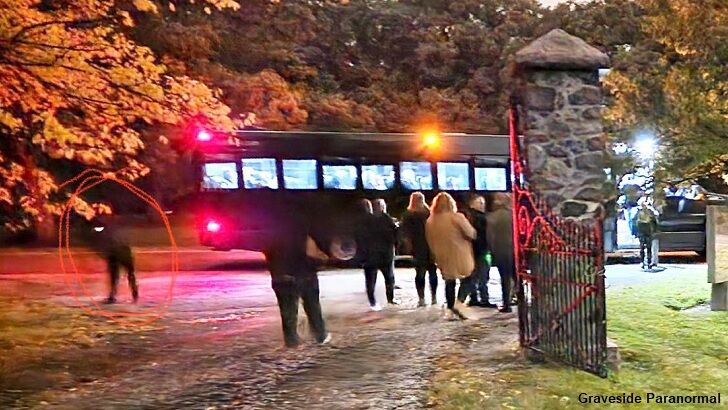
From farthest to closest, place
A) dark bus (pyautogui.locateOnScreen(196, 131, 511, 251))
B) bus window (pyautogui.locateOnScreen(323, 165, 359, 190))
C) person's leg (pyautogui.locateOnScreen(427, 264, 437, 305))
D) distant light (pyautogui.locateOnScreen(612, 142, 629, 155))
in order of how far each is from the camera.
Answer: distant light (pyautogui.locateOnScreen(612, 142, 629, 155))
person's leg (pyautogui.locateOnScreen(427, 264, 437, 305))
bus window (pyautogui.locateOnScreen(323, 165, 359, 190))
dark bus (pyautogui.locateOnScreen(196, 131, 511, 251))

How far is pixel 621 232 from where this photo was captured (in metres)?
7.38

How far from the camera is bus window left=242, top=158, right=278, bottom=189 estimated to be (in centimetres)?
445

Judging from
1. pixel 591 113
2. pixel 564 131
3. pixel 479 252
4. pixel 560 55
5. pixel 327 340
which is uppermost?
pixel 560 55

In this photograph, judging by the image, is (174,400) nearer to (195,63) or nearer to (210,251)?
(210,251)

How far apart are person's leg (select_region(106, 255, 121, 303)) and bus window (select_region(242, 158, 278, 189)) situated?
92 cm

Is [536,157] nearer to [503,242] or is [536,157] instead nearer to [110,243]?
[503,242]

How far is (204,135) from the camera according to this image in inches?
177

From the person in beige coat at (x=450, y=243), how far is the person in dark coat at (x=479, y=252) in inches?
2.0

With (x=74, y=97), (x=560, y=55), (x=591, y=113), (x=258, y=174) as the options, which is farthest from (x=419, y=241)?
(x=74, y=97)

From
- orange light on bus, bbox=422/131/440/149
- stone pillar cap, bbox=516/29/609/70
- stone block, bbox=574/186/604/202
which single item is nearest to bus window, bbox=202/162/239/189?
orange light on bus, bbox=422/131/440/149

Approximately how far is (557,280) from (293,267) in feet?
5.35

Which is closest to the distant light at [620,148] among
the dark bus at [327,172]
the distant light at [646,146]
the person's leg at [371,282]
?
the distant light at [646,146]

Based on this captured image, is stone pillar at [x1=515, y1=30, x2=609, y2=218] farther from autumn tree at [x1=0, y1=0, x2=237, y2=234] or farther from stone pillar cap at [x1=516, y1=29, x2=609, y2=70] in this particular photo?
autumn tree at [x1=0, y1=0, x2=237, y2=234]

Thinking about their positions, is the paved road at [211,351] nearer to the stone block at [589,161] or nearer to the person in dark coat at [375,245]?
the person in dark coat at [375,245]
